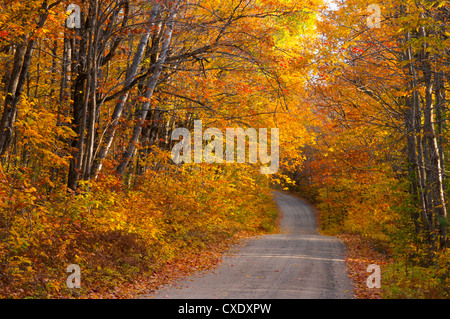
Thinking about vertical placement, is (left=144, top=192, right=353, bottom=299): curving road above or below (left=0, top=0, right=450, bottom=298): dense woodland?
below

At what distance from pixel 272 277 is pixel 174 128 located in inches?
423

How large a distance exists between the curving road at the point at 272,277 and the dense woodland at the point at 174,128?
2.58 feet

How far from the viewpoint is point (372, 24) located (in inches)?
424

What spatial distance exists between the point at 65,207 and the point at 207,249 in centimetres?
709

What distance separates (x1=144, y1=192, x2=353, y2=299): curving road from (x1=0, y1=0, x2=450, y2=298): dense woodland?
0.79 meters

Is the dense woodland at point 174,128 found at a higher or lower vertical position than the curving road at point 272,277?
higher

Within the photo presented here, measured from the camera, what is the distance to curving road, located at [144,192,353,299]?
8352mm

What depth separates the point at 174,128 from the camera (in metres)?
19.3

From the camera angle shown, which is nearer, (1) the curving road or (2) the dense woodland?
(2) the dense woodland

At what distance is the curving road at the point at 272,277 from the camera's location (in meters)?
8.35

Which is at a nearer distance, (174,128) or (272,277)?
(272,277)

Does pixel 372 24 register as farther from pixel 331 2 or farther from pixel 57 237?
pixel 57 237

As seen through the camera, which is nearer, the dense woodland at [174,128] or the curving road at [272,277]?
the dense woodland at [174,128]
